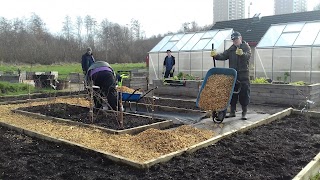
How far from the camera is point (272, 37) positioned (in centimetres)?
1375

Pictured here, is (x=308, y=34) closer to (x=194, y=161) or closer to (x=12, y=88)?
(x=194, y=161)

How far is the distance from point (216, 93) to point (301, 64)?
721 cm

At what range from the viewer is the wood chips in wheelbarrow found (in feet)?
22.3

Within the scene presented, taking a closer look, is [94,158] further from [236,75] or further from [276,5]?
[276,5]

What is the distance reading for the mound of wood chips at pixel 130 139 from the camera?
15.1 feet

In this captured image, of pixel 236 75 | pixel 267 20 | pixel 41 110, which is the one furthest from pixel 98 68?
pixel 267 20

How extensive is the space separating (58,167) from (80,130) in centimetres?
201

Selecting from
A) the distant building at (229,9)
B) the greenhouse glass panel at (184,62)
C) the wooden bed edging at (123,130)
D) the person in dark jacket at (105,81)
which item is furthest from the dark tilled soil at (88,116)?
the distant building at (229,9)

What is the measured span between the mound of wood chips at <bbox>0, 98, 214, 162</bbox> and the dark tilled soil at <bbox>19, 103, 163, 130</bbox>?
48 cm

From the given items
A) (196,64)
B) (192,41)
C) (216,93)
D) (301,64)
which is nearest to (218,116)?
(216,93)

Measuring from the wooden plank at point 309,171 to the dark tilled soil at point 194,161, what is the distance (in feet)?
0.55

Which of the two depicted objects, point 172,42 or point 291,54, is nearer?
point 291,54

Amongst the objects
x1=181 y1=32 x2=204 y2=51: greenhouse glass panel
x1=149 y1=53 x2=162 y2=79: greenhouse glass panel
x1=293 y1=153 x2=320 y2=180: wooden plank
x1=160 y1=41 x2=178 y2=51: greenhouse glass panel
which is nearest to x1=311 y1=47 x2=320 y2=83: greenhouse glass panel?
x1=181 y1=32 x2=204 y2=51: greenhouse glass panel

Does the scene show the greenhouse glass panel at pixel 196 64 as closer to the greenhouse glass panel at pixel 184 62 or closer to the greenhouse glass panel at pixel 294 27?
the greenhouse glass panel at pixel 184 62
